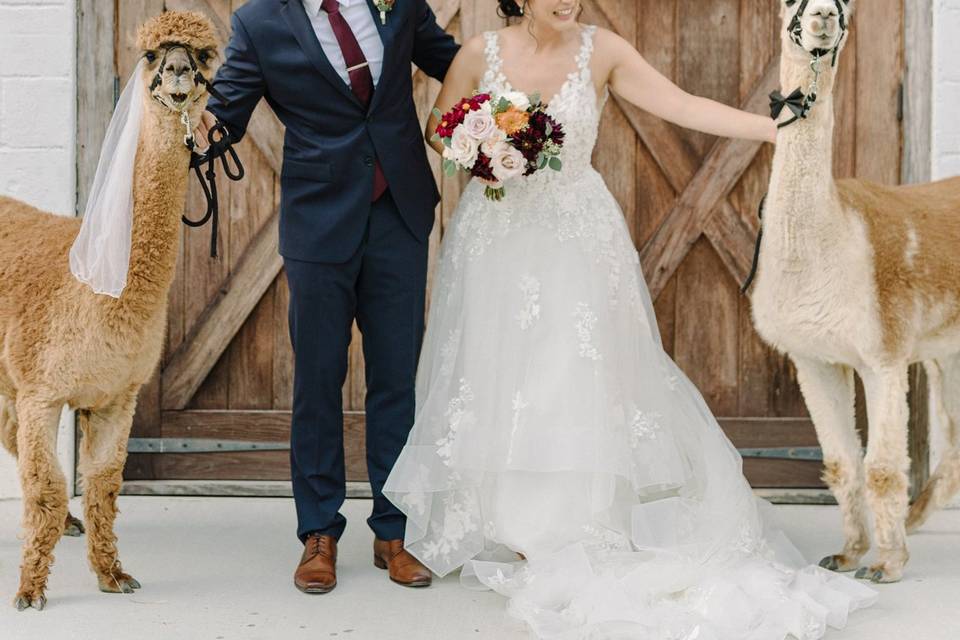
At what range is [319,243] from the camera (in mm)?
3662

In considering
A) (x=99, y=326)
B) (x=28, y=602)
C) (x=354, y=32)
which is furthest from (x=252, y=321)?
(x=28, y=602)

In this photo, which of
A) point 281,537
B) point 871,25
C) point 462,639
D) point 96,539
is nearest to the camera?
point 462,639

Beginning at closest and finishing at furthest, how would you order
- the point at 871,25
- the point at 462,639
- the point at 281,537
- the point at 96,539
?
the point at 462,639
the point at 96,539
the point at 281,537
the point at 871,25

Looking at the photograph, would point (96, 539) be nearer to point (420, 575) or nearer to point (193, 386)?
point (420, 575)

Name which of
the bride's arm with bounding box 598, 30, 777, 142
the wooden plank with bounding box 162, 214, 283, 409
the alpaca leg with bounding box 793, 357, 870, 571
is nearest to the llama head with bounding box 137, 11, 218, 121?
the bride's arm with bounding box 598, 30, 777, 142

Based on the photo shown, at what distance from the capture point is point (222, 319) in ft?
16.6

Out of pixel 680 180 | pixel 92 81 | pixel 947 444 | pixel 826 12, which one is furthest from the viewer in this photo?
pixel 680 180

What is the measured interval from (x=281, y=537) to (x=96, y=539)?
99 cm

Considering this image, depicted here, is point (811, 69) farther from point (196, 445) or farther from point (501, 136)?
point (196, 445)

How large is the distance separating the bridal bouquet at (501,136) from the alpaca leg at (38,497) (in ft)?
5.04

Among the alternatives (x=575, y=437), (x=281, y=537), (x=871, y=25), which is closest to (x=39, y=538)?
(x=281, y=537)

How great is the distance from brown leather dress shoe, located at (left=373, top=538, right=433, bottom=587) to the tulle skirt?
0.18ft

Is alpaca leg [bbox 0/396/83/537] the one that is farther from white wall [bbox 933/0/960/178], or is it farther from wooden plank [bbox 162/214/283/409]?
white wall [bbox 933/0/960/178]

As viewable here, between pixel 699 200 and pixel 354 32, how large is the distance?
1.97 meters
